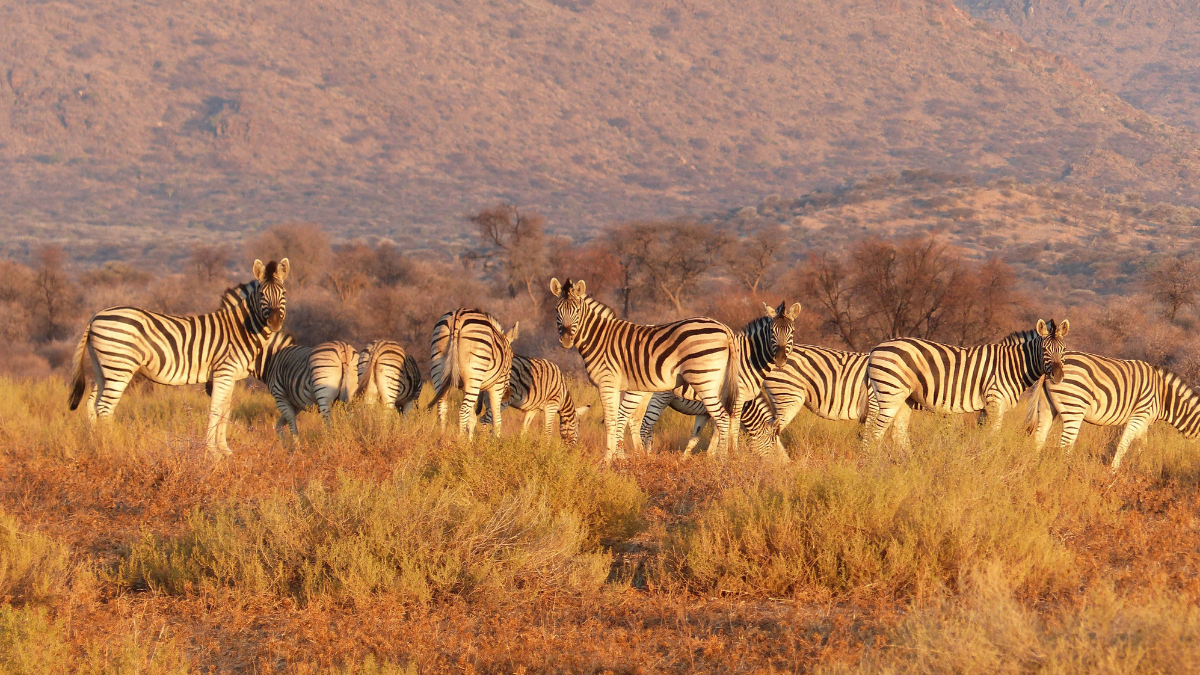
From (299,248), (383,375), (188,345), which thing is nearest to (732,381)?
(383,375)

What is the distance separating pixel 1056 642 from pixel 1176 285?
103 feet

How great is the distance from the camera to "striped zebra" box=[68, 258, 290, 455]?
11227 mm

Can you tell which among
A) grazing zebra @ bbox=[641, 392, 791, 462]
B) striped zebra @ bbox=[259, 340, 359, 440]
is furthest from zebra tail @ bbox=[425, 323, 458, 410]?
grazing zebra @ bbox=[641, 392, 791, 462]

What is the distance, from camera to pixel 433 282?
45656mm

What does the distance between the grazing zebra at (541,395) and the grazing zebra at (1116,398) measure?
5.58 m

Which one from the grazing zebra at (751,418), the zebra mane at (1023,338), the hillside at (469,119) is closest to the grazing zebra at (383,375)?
the grazing zebra at (751,418)

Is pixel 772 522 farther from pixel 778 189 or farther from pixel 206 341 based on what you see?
pixel 778 189

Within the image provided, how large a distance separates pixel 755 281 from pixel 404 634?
128 ft

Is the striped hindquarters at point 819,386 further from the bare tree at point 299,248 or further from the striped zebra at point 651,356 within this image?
the bare tree at point 299,248

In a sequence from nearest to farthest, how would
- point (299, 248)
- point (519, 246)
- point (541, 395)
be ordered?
1. point (541, 395)
2. point (519, 246)
3. point (299, 248)

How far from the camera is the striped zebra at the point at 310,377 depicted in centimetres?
1271

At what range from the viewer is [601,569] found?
22.5ft

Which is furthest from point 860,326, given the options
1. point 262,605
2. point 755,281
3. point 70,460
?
point 262,605

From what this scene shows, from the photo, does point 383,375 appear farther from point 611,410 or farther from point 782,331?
point 782,331
